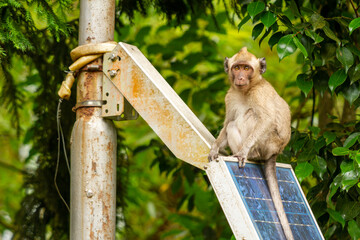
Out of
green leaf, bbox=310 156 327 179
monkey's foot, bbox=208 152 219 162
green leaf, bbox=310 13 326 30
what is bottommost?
monkey's foot, bbox=208 152 219 162

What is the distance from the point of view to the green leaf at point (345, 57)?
479 cm

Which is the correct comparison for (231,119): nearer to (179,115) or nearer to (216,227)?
(179,115)

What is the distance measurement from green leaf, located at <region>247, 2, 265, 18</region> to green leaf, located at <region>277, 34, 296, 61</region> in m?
0.28

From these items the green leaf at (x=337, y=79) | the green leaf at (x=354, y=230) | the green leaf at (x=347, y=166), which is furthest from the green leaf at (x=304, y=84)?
the green leaf at (x=354, y=230)

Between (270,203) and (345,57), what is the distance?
1.39 meters

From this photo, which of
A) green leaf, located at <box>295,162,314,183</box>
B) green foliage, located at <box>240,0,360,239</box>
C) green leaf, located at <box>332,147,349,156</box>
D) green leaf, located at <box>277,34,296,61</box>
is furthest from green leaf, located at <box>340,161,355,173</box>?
green leaf, located at <box>277,34,296,61</box>

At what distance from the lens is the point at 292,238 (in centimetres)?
404

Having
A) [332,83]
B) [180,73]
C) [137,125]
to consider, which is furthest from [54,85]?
[137,125]

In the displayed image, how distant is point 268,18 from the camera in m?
4.82

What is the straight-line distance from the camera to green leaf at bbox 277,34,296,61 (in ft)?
15.2

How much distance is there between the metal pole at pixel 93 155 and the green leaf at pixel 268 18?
3.87ft

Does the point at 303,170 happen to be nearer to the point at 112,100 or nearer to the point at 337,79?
the point at 337,79

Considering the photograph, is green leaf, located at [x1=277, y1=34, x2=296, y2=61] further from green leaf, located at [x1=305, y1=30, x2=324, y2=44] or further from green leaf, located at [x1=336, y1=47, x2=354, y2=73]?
green leaf, located at [x1=336, y1=47, x2=354, y2=73]

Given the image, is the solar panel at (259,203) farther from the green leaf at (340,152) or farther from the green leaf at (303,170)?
the green leaf at (340,152)
